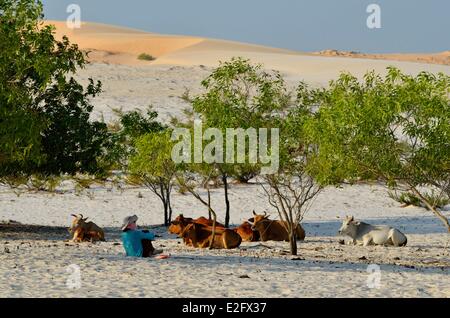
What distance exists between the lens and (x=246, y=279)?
16797mm

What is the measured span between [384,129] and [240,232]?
6.93 meters

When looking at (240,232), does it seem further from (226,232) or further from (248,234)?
(226,232)

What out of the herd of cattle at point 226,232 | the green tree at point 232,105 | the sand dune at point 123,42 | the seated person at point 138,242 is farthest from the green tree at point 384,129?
the sand dune at point 123,42

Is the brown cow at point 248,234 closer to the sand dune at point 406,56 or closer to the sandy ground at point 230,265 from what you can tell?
the sandy ground at point 230,265

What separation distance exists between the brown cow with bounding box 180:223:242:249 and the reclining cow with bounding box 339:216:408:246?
3704 millimetres

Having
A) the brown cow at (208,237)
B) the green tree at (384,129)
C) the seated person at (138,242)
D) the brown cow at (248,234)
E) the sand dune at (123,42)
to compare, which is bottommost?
the brown cow at (248,234)

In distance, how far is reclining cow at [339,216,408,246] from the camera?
25172mm

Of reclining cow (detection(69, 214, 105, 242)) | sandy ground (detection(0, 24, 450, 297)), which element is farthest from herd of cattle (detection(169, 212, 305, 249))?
reclining cow (detection(69, 214, 105, 242))

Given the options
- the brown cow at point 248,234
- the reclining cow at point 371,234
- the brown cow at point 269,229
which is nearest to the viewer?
the reclining cow at point 371,234

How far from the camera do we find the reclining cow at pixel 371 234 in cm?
2517

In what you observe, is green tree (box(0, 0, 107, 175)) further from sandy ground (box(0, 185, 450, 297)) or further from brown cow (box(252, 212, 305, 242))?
brown cow (box(252, 212, 305, 242))

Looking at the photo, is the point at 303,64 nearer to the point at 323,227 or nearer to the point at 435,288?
the point at 323,227

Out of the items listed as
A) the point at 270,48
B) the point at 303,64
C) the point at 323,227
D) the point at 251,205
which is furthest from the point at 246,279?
the point at 270,48

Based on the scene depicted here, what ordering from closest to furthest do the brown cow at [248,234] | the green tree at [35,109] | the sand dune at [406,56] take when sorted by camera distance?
the green tree at [35,109] → the brown cow at [248,234] → the sand dune at [406,56]
